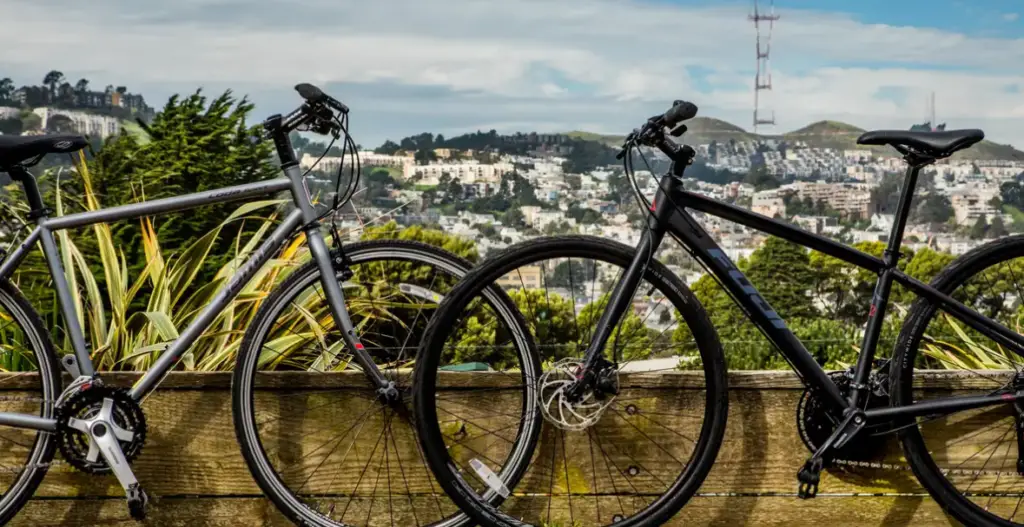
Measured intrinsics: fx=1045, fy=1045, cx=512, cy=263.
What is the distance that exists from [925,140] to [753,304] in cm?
51

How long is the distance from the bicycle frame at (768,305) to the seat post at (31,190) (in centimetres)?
128

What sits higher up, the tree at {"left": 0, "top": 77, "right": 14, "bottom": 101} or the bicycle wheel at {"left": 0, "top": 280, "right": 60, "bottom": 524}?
the tree at {"left": 0, "top": 77, "right": 14, "bottom": 101}

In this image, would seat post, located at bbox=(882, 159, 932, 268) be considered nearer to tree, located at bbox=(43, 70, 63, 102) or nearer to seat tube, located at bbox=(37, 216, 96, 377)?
seat tube, located at bbox=(37, 216, 96, 377)

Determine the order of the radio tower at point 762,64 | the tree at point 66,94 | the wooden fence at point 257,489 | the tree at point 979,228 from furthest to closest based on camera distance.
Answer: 1. the radio tower at point 762,64
2. the tree at point 979,228
3. the tree at point 66,94
4. the wooden fence at point 257,489

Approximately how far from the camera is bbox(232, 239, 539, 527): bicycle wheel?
7.73 ft

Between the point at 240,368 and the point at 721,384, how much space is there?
107 centimetres

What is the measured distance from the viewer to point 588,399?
234cm

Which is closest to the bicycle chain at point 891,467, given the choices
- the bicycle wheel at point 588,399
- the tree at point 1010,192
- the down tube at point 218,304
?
the bicycle wheel at point 588,399

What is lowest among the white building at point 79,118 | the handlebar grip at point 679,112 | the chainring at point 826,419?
the chainring at point 826,419

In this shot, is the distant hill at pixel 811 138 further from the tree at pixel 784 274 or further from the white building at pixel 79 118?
the tree at pixel 784 274

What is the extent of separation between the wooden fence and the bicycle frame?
0.16 meters

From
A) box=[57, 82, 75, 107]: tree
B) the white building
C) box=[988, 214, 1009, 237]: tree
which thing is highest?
box=[57, 82, 75, 107]: tree

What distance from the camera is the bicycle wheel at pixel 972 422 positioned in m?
2.37

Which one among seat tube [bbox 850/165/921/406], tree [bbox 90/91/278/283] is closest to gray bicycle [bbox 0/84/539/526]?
seat tube [bbox 850/165/921/406]
